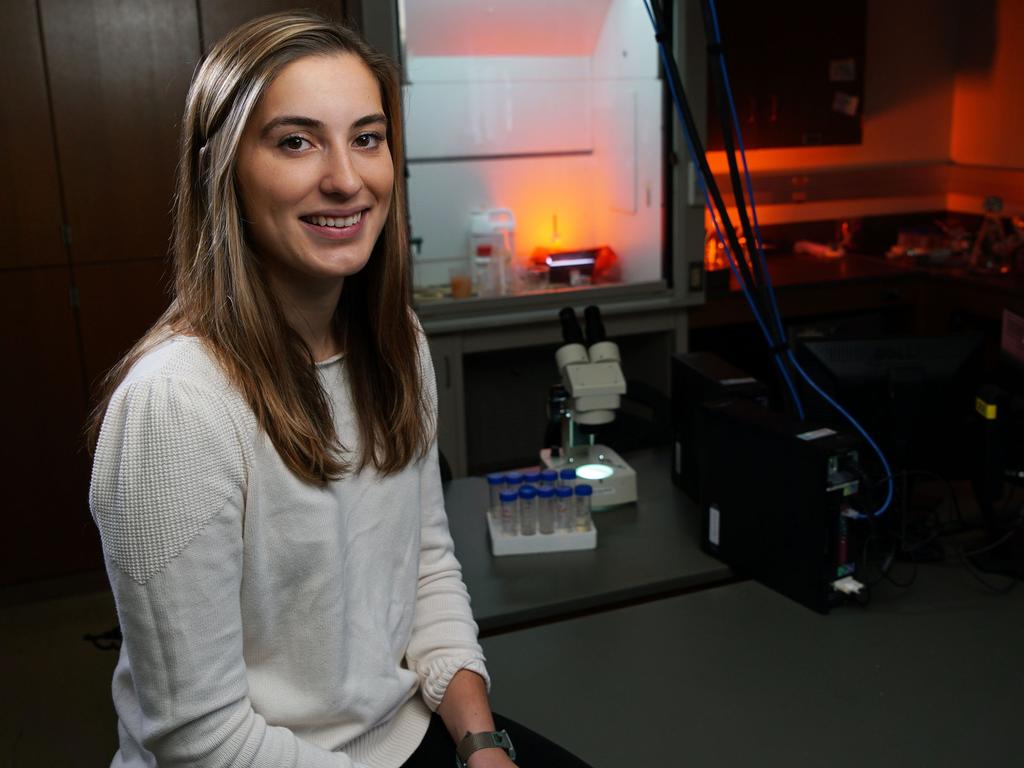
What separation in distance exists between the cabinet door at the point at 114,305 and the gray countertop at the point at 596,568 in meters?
1.34

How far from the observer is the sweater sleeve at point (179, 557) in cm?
90

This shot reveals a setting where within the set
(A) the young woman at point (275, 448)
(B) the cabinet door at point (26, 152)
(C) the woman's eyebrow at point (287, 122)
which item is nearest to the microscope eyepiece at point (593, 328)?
(A) the young woman at point (275, 448)

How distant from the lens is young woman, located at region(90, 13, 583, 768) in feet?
3.01

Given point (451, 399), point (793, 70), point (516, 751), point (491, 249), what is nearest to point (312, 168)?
point (516, 751)

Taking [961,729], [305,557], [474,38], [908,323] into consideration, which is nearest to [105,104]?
[474,38]

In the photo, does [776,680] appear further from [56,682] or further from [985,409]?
[56,682]

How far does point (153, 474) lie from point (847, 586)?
1.16 meters

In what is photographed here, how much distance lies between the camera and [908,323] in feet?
12.7

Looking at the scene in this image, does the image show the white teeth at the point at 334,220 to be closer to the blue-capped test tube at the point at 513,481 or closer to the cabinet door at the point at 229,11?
the blue-capped test tube at the point at 513,481

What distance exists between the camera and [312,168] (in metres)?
1.01

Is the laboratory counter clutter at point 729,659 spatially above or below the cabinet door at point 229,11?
below

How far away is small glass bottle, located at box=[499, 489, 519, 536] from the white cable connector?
1.83 feet

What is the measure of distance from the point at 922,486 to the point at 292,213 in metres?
1.61

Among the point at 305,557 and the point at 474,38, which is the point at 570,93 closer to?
the point at 474,38
